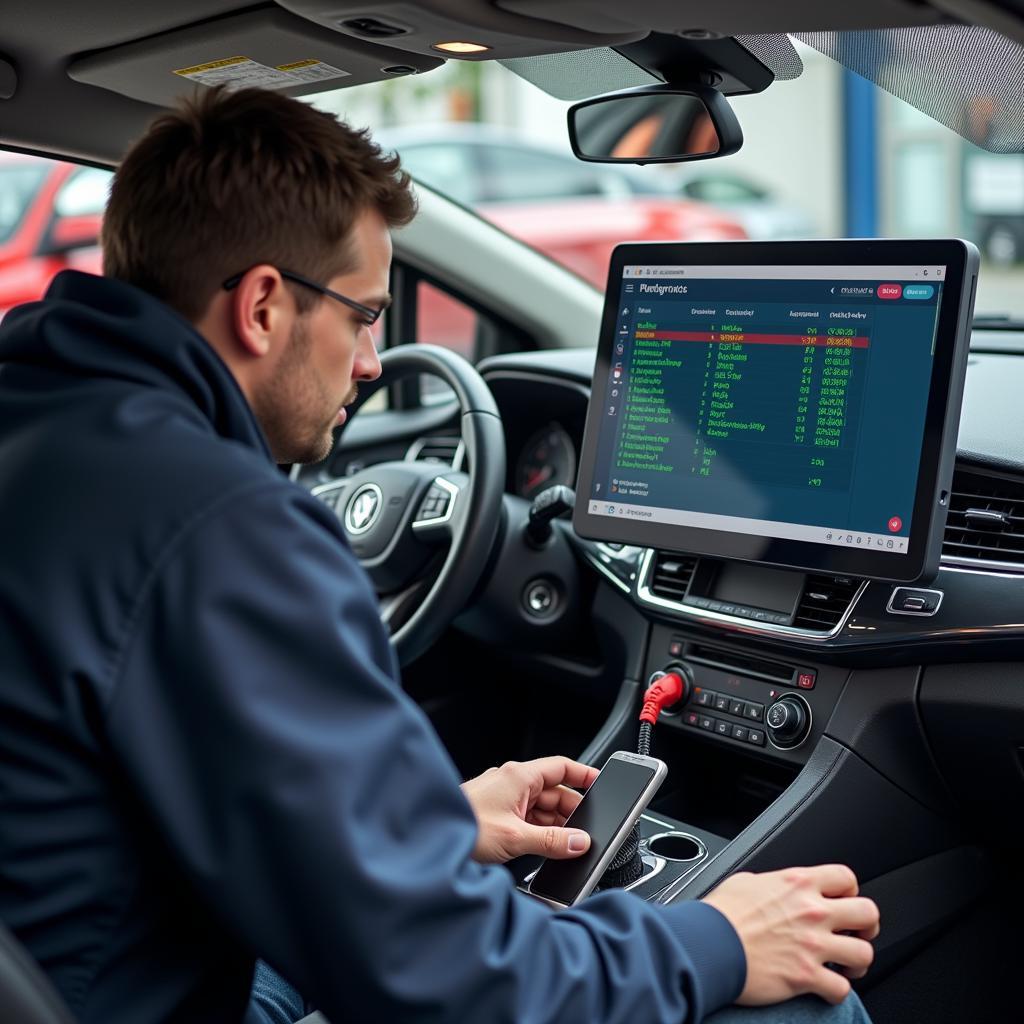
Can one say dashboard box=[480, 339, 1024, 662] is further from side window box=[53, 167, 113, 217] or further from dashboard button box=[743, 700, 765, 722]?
side window box=[53, 167, 113, 217]

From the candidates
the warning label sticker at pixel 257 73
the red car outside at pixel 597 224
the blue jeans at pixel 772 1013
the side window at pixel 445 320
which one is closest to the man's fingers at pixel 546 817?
the blue jeans at pixel 772 1013

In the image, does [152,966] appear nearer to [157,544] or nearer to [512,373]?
[157,544]

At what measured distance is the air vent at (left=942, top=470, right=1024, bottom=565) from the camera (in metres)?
1.90

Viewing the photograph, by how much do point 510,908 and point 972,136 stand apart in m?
1.19

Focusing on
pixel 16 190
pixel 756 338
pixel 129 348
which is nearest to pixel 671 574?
pixel 756 338

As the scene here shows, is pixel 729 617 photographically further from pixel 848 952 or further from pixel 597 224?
pixel 597 224

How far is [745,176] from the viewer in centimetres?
1430

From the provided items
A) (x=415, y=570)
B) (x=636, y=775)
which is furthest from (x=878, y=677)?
(x=415, y=570)

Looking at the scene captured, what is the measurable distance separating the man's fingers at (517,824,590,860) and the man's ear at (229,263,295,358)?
25.3 inches

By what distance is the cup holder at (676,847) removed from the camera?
192 cm

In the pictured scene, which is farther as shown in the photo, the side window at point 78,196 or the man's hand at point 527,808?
the side window at point 78,196

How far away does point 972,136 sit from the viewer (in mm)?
1781

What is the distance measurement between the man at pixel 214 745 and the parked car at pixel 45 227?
5.75 m

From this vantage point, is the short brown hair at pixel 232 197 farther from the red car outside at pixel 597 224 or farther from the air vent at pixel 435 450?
the red car outside at pixel 597 224
